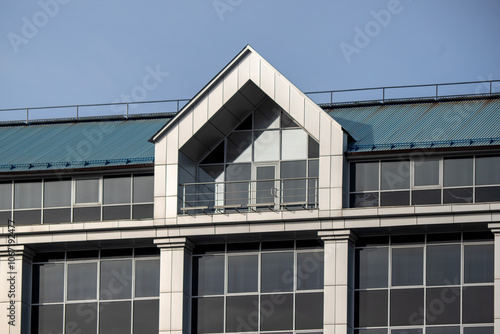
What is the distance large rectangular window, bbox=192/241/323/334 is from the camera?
5078 cm

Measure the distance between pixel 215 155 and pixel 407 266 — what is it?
9.75 metres

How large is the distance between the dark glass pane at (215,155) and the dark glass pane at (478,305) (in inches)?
479

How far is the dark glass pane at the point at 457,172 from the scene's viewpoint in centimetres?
5059

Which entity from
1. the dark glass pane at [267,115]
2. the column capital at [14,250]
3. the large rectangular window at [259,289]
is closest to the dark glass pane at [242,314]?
the large rectangular window at [259,289]

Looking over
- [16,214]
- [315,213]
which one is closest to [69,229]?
[16,214]

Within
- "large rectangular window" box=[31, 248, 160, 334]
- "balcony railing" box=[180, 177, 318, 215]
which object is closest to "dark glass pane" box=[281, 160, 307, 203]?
"balcony railing" box=[180, 177, 318, 215]

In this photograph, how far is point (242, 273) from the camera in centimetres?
5191

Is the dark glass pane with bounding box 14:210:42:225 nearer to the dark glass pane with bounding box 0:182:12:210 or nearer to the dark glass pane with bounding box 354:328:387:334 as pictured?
the dark glass pane with bounding box 0:182:12:210

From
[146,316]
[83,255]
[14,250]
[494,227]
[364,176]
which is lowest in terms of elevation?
[146,316]

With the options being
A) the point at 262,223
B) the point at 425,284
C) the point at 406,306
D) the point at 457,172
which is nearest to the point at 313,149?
the point at 262,223

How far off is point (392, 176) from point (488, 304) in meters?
6.48

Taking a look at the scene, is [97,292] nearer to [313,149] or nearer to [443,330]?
[313,149]

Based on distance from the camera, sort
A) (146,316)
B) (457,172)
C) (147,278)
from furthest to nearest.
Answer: (147,278), (146,316), (457,172)

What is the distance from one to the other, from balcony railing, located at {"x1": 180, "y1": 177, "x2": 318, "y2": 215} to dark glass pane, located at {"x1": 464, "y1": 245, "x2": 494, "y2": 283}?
6.51 metres
